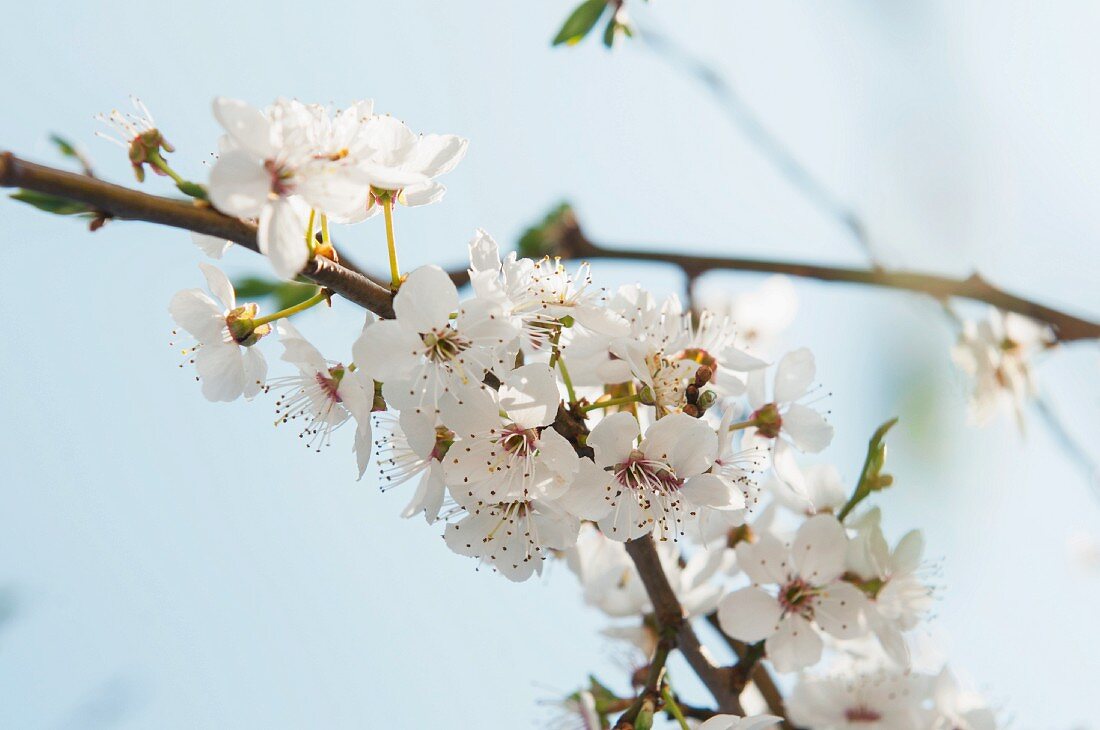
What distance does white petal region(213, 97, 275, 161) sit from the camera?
994 mm

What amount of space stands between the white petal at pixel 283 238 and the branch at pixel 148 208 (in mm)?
40

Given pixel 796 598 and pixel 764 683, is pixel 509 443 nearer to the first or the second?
pixel 796 598

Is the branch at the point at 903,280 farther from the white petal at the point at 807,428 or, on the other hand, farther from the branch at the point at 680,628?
the branch at the point at 680,628

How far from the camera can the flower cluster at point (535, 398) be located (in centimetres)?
110

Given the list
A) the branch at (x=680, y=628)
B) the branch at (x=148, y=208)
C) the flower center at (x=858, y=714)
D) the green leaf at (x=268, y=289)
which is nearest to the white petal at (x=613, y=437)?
the branch at (x=680, y=628)

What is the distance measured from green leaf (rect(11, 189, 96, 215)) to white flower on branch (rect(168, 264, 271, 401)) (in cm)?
34

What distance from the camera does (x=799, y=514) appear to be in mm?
1865

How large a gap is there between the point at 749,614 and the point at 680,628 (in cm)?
16

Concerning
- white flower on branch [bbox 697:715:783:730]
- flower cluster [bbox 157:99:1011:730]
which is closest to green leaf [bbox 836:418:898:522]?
flower cluster [bbox 157:99:1011:730]

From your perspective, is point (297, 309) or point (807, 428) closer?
point (297, 309)

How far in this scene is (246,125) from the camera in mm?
1017

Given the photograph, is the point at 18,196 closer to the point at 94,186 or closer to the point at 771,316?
the point at 94,186

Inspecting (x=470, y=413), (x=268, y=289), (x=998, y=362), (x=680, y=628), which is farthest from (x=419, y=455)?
→ (x=998, y=362)

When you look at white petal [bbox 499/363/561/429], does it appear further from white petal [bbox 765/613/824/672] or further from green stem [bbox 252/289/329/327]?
white petal [bbox 765/613/824/672]
